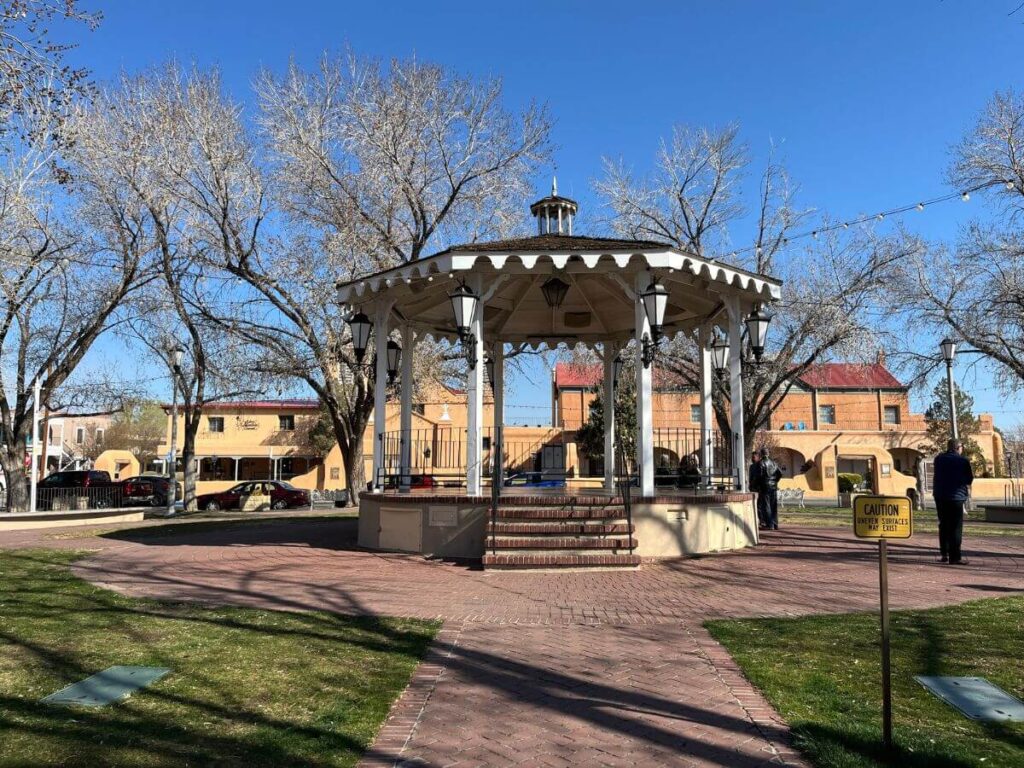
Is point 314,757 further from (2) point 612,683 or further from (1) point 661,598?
(1) point 661,598

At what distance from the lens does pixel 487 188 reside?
2277cm

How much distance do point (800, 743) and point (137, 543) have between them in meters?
12.6

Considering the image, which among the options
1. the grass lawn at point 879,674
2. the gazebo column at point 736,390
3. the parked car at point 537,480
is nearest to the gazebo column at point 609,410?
the parked car at point 537,480

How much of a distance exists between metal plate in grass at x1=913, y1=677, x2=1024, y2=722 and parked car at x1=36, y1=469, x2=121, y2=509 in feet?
103

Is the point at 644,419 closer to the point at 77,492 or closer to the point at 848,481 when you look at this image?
the point at 77,492

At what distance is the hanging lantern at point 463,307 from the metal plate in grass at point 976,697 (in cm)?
712

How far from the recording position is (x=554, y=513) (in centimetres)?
1002

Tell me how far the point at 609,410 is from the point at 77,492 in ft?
81.5

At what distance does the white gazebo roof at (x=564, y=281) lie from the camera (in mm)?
10453

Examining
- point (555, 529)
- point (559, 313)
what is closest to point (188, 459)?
point (559, 313)

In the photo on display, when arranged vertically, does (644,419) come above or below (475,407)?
below

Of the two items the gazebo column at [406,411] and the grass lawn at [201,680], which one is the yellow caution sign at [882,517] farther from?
the gazebo column at [406,411]

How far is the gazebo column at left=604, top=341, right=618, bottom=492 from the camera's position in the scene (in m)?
15.1

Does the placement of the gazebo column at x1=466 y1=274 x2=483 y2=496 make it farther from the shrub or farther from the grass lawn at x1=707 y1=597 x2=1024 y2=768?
the shrub
